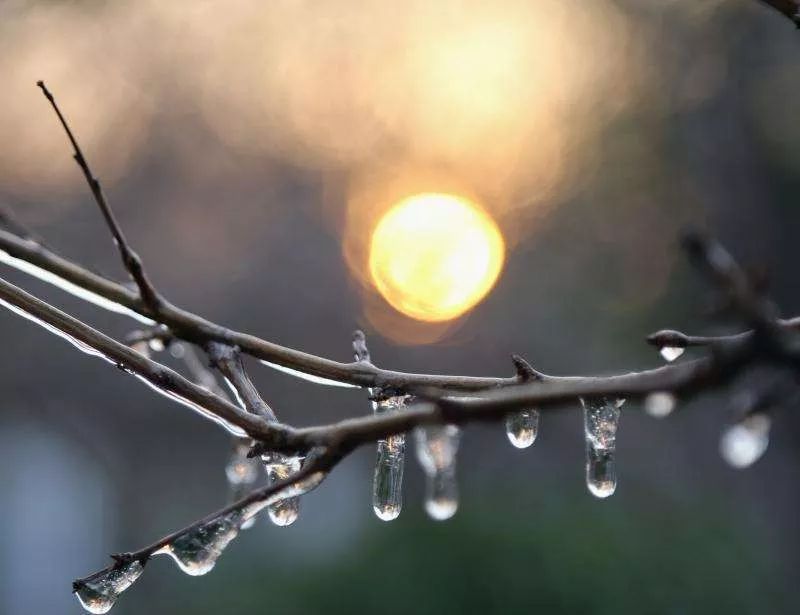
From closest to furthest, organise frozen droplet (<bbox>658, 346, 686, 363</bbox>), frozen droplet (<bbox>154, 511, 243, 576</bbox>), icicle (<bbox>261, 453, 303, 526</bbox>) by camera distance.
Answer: frozen droplet (<bbox>154, 511, 243, 576</bbox>)
frozen droplet (<bbox>658, 346, 686, 363</bbox>)
icicle (<bbox>261, 453, 303, 526</bbox>)

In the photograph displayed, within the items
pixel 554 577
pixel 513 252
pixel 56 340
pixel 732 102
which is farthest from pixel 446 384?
pixel 56 340

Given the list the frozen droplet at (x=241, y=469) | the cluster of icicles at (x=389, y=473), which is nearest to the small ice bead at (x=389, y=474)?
the cluster of icicles at (x=389, y=473)

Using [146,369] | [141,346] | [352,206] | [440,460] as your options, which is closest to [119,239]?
[146,369]

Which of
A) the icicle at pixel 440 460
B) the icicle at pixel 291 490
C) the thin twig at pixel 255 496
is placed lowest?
the thin twig at pixel 255 496

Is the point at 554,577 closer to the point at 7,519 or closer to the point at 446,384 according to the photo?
the point at 446,384

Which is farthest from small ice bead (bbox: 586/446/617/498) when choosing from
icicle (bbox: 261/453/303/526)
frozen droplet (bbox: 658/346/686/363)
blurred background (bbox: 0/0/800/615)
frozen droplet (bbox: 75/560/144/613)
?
blurred background (bbox: 0/0/800/615)

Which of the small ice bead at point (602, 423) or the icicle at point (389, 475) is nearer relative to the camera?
the small ice bead at point (602, 423)

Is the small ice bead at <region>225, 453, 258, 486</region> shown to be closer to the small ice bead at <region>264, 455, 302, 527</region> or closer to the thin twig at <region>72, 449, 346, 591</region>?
the small ice bead at <region>264, 455, 302, 527</region>

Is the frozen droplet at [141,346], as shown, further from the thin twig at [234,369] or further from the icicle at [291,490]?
the icicle at [291,490]
